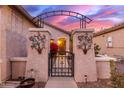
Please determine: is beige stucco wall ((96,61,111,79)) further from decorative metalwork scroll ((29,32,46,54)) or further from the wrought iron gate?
decorative metalwork scroll ((29,32,46,54))

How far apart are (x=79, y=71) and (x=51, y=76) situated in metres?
0.78

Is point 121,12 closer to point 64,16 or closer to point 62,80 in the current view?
point 64,16

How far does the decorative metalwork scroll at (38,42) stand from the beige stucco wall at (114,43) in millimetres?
1319

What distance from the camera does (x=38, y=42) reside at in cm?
683

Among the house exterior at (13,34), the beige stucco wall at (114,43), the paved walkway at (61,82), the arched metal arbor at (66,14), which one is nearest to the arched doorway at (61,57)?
the arched metal arbor at (66,14)

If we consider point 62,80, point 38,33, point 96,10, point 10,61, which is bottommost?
point 62,80

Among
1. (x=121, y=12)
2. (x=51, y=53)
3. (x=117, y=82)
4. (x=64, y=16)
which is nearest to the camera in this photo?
(x=117, y=82)

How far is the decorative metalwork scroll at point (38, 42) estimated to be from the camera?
6.82 m

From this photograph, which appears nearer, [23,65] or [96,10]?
[96,10]

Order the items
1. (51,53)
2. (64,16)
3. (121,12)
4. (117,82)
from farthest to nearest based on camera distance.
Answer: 1. (51,53)
2. (64,16)
3. (121,12)
4. (117,82)

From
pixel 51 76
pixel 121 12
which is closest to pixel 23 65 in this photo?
pixel 51 76

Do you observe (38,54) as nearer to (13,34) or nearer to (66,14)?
(13,34)

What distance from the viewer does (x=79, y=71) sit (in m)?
6.91

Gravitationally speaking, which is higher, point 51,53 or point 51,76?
point 51,53
